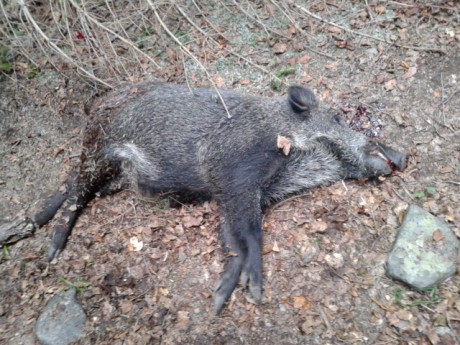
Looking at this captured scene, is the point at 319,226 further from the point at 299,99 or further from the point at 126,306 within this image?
the point at 126,306

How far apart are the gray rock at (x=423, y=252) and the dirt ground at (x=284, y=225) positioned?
9 cm

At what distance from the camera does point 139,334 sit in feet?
11.5

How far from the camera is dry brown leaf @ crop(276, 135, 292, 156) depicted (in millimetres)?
4117

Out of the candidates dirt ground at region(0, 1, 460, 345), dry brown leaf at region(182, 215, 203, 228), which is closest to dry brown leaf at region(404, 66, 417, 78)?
dirt ground at region(0, 1, 460, 345)

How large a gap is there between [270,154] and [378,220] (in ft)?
3.73

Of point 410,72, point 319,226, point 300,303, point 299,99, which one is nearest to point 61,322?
point 300,303

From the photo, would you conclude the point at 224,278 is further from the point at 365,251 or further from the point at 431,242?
the point at 431,242

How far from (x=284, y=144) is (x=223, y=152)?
1.91ft

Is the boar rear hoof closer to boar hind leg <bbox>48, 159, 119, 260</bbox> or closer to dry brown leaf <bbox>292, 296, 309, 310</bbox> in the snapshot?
boar hind leg <bbox>48, 159, 119, 260</bbox>

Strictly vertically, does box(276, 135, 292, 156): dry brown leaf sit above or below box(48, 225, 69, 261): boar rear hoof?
above

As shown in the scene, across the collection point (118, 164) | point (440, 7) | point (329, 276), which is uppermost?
point (440, 7)

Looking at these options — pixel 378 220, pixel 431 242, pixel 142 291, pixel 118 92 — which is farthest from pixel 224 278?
pixel 118 92

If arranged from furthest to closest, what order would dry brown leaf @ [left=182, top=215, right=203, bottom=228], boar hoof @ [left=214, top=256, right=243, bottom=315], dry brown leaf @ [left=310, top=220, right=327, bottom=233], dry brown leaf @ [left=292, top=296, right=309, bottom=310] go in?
dry brown leaf @ [left=182, top=215, right=203, bottom=228]
dry brown leaf @ [left=310, top=220, right=327, bottom=233]
boar hoof @ [left=214, top=256, right=243, bottom=315]
dry brown leaf @ [left=292, top=296, right=309, bottom=310]

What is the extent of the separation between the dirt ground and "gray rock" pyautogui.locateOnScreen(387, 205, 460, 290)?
0.09 meters
